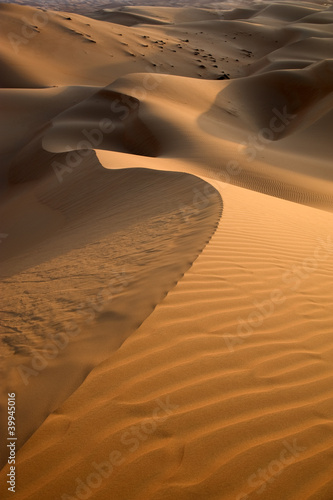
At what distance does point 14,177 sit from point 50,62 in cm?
1563

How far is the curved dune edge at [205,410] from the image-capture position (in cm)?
193

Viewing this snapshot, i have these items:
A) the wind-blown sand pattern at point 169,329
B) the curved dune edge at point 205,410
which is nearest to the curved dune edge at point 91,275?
the wind-blown sand pattern at point 169,329

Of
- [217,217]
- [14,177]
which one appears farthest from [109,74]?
[217,217]

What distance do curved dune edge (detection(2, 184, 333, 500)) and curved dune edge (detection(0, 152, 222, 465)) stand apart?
0.17 m

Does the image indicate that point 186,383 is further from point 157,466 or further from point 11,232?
point 11,232

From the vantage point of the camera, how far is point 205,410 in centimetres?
222

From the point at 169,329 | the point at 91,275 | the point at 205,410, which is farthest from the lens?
the point at 91,275

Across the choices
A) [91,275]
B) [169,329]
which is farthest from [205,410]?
[91,275]

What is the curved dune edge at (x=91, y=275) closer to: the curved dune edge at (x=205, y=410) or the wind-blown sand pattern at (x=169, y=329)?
the wind-blown sand pattern at (x=169, y=329)

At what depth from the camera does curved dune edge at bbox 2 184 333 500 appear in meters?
1.93

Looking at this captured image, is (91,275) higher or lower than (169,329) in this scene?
lower

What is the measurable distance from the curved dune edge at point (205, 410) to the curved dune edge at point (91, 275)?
17 cm

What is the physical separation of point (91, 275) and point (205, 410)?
1.95m

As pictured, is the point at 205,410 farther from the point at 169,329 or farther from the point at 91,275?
the point at 91,275
